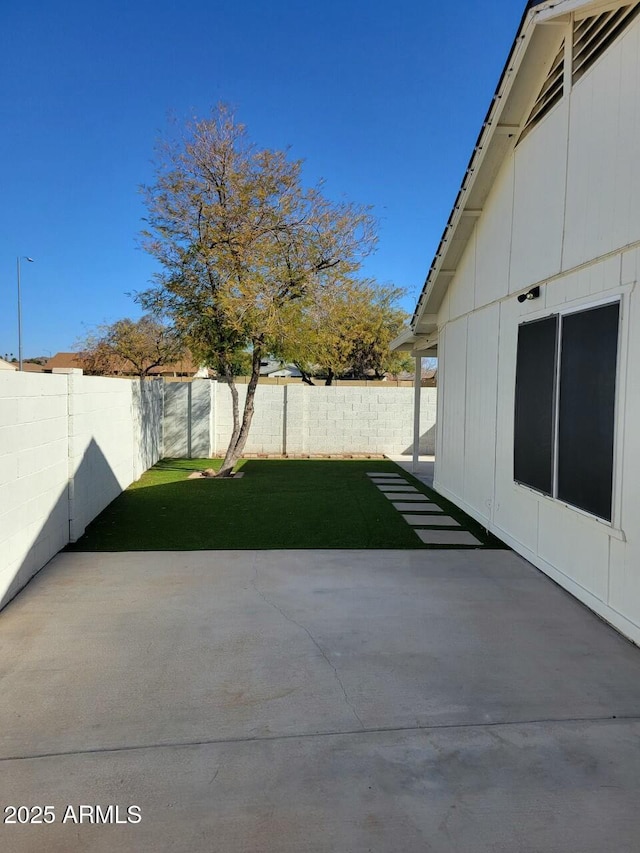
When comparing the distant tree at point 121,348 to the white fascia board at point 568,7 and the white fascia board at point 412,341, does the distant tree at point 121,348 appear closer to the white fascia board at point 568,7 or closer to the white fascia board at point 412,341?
the white fascia board at point 412,341

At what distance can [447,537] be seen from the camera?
6.78m

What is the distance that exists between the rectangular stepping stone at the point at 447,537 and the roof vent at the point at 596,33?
15.3 feet

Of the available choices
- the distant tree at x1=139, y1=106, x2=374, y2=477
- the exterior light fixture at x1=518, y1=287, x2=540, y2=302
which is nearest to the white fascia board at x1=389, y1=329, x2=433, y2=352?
the distant tree at x1=139, y1=106, x2=374, y2=477

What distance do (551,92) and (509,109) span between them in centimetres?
55

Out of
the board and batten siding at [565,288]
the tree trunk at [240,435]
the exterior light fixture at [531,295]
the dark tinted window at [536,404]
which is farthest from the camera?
the tree trunk at [240,435]

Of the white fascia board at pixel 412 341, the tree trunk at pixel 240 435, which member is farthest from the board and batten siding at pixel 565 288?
the tree trunk at pixel 240 435

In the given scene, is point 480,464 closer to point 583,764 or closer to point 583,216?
point 583,216

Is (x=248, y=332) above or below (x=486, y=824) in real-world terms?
above

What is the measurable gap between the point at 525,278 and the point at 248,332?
20.2 feet

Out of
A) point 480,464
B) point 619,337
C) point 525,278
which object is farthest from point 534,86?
point 480,464

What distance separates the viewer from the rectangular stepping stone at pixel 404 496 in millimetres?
9305

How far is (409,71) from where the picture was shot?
10680 millimetres

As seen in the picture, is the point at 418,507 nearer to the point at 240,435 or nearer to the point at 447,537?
the point at 447,537

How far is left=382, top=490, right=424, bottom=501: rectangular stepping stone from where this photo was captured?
9.31 metres
